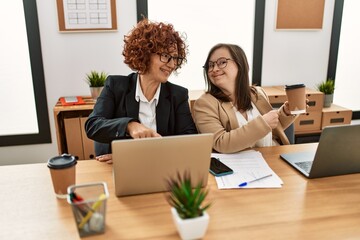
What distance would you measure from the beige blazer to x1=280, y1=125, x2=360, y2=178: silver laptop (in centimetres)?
23

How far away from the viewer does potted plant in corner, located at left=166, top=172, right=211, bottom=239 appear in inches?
33.0

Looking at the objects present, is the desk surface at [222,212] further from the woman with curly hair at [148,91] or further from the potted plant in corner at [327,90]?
the potted plant in corner at [327,90]

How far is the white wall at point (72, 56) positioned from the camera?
2.81 m

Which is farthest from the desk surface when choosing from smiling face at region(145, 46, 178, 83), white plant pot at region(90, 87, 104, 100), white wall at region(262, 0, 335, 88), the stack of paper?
white wall at region(262, 0, 335, 88)

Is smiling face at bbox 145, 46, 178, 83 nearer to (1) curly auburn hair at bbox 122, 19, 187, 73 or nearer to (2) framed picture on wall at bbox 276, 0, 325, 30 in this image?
(1) curly auburn hair at bbox 122, 19, 187, 73

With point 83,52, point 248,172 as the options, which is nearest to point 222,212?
point 248,172

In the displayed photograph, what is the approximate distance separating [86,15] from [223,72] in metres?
1.62

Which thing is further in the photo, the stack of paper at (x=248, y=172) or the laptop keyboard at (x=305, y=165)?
the laptop keyboard at (x=305, y=165)

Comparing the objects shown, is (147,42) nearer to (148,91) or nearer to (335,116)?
(148,91)

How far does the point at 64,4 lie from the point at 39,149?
1358 millimetres

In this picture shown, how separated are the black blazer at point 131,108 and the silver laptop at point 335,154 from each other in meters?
0.62

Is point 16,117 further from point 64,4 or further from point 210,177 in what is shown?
point 210,177

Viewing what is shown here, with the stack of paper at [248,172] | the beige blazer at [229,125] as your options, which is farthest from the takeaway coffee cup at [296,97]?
the stack of paper at [248,172]

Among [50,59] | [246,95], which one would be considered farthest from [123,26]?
[246,95]
